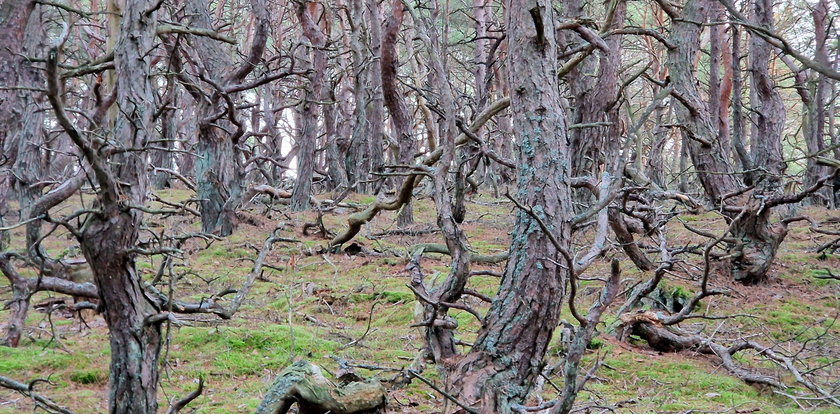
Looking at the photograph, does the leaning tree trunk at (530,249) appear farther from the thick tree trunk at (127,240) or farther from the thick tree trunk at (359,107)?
the thick tree trunk at (359,107)

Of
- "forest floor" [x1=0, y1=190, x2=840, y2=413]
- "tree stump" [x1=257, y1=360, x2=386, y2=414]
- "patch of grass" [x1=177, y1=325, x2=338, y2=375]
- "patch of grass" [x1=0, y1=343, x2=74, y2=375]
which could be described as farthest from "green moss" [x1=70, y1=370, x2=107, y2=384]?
"tree stump" [x1=257, y1=360, x2=386, y2=414]

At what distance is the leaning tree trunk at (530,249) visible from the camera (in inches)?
167

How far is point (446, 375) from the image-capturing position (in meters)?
4.55

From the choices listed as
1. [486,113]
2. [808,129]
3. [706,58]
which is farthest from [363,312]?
[706,58]

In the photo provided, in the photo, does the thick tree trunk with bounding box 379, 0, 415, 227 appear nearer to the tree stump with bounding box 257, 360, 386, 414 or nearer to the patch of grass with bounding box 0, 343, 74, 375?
the patch of grass with bounding box 0, 343, 74, 375

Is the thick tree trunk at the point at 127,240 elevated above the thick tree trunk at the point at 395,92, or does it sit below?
below

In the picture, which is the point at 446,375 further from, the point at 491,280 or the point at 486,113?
the point at 491,280

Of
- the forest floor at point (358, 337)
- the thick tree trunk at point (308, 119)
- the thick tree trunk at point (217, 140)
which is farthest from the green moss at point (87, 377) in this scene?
the thick tree trunk at point (308, 119)

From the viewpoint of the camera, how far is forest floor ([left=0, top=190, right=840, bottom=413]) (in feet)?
Answer: 17.6

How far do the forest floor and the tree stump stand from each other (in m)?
0.46

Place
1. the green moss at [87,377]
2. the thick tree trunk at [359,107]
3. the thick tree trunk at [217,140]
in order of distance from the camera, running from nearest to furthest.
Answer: the green moss at [87,377] < the thick tree trunk at [217,140] < the thick tree trunk at [359,107]

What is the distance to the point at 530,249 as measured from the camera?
14.1 feet

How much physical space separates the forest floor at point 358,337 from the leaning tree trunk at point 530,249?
71 centimetres

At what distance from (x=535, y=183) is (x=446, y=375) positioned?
135cm
